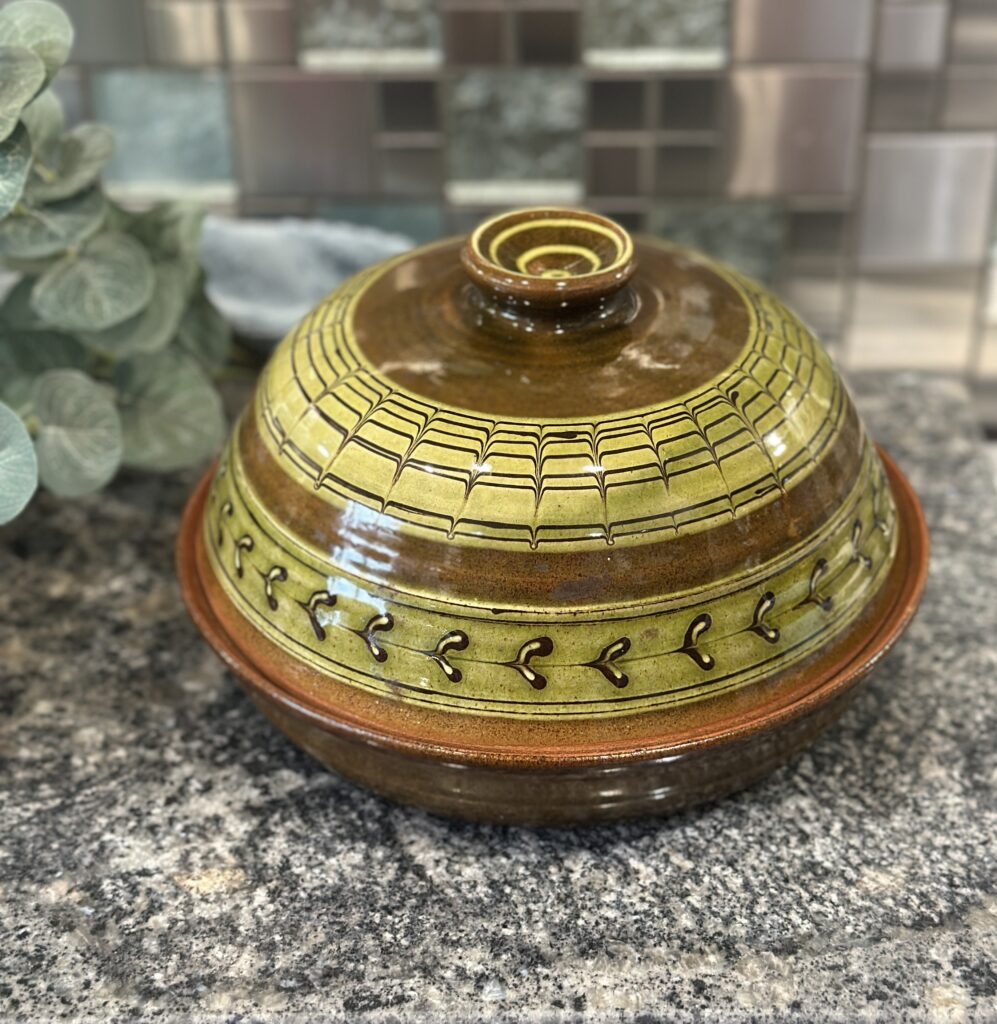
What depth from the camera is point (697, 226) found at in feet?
5.18

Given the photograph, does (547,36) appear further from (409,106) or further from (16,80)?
(16,80)

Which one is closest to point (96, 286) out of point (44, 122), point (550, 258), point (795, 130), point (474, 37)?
point (44, 122)

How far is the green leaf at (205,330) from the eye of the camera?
1175 millimetres

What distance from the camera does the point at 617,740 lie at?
2.52 feet

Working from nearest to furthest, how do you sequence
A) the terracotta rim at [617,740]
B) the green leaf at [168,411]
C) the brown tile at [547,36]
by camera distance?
the terracotta rim at [617,740], the green leaf at [168,411], the brown tile at [547,36]

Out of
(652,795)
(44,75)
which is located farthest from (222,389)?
(652,795)

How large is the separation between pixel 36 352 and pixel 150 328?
0.31 ft

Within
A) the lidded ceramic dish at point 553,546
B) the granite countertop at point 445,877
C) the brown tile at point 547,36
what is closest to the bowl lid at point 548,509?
the lidded ceramic dish at point 553,546

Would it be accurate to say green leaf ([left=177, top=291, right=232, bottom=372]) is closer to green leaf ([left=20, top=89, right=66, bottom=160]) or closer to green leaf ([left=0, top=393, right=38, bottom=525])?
green leaf ([left=20, top=89, right=66, bottom=160])

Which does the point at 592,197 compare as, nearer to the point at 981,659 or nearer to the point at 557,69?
the point at 557,69

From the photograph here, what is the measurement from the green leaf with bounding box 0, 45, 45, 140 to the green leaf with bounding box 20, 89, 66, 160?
0.12 metres

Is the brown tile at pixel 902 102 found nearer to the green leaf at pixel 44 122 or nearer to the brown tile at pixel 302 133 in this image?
the brown tile at pixel 302 133

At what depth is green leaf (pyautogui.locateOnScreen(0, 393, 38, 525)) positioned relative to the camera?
33.9 inches

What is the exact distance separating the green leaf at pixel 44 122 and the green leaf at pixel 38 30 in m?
0.08
